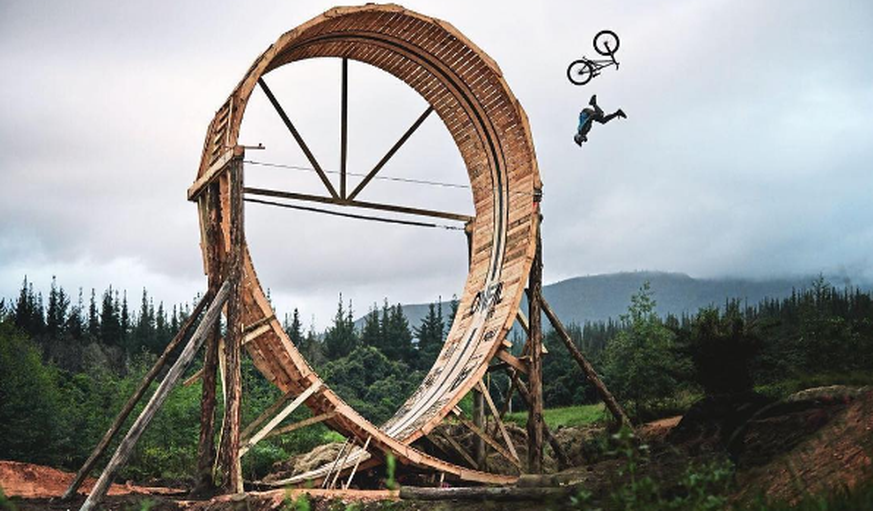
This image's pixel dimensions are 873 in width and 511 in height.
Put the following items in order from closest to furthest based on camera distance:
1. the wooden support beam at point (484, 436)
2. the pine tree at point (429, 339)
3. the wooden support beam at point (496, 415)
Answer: the wooden support beam at point (484, 436), the wooden support beam at point (496, 415), the pine tree at point (429, 339)

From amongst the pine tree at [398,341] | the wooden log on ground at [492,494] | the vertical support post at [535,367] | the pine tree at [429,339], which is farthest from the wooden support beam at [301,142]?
the pine tree at [398,341]

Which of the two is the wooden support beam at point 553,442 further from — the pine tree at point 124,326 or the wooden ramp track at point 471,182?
the pine tree at point 124,326

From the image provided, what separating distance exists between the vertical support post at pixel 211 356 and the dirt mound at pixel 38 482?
103cm

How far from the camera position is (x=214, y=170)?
13070 millimetres

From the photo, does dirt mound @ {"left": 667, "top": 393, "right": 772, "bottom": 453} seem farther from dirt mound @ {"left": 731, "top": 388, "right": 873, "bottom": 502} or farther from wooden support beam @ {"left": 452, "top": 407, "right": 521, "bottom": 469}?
wooden support beam @ {"left": 452, "top": 407, "right": 521, "bottom": 469}

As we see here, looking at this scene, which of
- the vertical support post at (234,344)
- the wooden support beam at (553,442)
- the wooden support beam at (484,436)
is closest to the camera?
the vertical support post at (234,344)

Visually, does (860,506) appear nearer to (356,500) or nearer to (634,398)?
(356,500)

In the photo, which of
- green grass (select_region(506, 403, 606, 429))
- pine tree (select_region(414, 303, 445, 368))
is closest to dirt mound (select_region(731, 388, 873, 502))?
green grass (select_region(506, 403, 606, 429))

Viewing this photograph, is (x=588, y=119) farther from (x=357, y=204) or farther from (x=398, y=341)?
(x=398, y=341)

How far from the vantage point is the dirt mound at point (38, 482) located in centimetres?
1404

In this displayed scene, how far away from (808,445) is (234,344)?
6817 mm

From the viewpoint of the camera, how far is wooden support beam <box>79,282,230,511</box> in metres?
11.3

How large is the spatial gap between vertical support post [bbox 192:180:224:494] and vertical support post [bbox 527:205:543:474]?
14.7ft

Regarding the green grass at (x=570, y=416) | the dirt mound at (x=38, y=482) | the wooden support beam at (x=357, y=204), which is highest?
the wooden support beam at (x=357, y=204)
